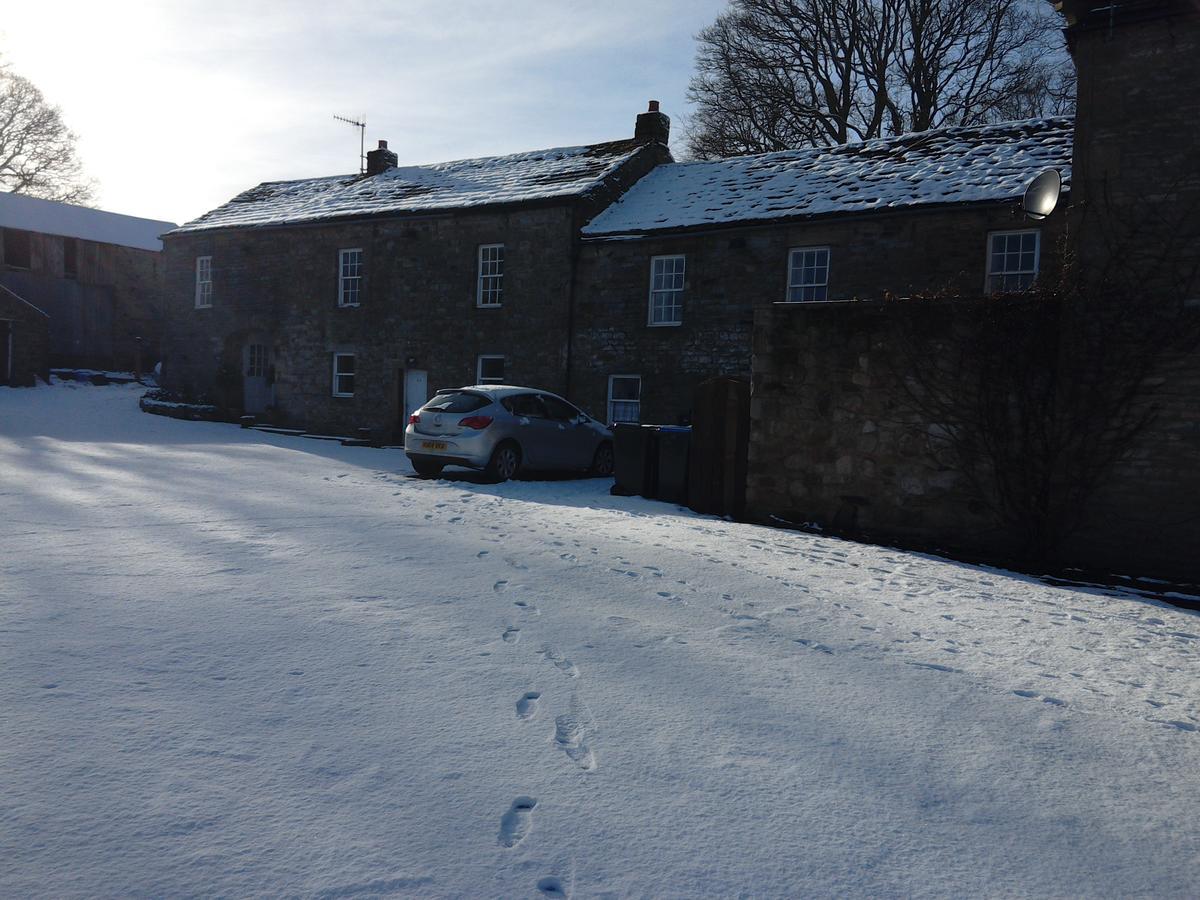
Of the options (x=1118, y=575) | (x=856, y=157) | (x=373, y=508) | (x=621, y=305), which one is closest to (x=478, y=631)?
(x=373, y=508)

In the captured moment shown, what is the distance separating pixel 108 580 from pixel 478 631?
2732mm

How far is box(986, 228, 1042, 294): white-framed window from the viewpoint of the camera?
15.1 metres

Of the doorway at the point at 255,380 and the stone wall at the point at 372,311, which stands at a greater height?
the stone wall at the point at 372,311

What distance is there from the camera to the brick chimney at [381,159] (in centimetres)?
2783

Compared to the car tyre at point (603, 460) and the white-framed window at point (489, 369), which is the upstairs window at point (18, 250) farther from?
the car tyre at point (603, 460)

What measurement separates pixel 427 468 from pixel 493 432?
1.45 m

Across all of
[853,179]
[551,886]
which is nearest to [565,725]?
[551,886]

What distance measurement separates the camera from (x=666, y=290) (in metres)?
19.2

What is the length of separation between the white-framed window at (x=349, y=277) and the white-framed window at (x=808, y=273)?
12584 millimetres

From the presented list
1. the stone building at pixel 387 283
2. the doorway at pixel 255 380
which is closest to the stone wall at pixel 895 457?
the stone building at pixel 387 283

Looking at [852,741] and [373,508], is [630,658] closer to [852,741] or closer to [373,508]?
[852,741]

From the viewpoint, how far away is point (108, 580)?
19.3 feet

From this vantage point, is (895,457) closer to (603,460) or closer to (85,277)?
(603,460)

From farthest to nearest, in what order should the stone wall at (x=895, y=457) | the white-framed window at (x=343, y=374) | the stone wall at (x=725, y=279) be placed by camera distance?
the white-framed window at (x=343, y=374) < the stone wall at (x=725, y=279) < the stone wall at (x=895, y=457)
